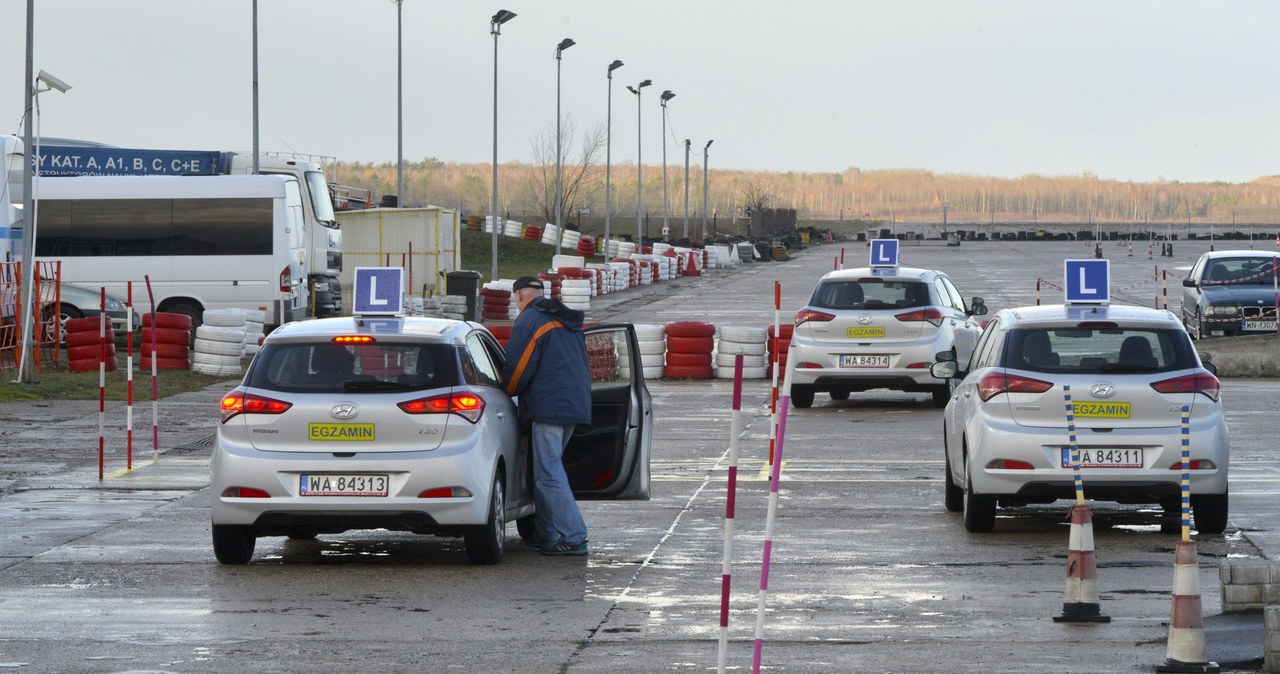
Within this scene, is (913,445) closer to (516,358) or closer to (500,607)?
(516,358)

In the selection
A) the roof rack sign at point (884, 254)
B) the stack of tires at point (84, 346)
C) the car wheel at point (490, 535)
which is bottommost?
the car wheel at point (490, 535)

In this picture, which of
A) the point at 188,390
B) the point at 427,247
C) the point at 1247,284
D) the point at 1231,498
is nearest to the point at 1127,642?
the point at 1231,498

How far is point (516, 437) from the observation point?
12.1 metres

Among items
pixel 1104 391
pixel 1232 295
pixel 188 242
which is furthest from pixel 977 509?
pixel 188 242

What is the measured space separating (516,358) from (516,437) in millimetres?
542

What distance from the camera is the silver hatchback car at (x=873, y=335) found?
890 inches

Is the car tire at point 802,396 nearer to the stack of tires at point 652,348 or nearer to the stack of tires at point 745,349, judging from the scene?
the stack of tires at point 745,349

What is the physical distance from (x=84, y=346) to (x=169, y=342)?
119 centimetres

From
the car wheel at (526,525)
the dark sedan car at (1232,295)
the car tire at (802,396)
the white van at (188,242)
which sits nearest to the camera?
the car wheel at (526,525)

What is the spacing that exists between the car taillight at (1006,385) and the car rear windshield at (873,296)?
33.4ft

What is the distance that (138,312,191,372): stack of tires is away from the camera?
1115 inches

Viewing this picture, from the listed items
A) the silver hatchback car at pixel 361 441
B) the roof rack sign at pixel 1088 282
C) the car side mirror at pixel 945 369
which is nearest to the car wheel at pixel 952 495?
the car side mirror at pixel 945 369

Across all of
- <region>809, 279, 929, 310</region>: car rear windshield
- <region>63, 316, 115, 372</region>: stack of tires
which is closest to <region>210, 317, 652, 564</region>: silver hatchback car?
<region>809, 279, 929, 310</region>: car rear windshield

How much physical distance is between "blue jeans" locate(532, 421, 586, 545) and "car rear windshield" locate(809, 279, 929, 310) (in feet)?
37.4
